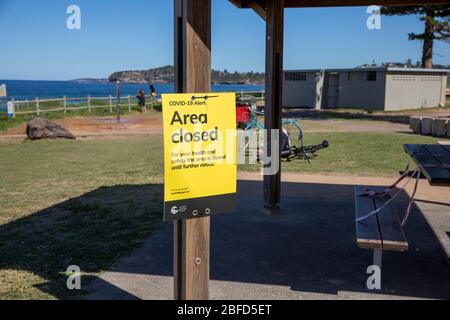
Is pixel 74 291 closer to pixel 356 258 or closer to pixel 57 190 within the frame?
pixel 356 258

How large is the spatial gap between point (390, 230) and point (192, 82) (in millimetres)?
2188

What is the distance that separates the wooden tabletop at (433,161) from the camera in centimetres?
387

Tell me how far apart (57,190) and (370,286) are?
19.1ft

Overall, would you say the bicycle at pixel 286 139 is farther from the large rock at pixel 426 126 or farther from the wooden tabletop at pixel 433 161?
the large rock at pixel 426 126

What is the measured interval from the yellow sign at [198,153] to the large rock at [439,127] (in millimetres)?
15626

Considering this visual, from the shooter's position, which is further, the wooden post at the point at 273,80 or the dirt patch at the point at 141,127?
the dirt patch at the point at 141,127

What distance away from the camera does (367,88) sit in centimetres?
3073

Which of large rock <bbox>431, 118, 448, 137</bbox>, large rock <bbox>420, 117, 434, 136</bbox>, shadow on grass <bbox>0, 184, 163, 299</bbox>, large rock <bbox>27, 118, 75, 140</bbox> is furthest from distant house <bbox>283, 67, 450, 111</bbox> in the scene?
shadow on grass <bbox>0, 184, 163, 299</bbox>

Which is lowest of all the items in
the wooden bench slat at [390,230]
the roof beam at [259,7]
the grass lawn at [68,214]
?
the grass lawn at [68,214]

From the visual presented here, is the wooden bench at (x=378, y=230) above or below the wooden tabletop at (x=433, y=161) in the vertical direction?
below

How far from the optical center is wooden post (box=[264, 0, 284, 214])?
6551 mm

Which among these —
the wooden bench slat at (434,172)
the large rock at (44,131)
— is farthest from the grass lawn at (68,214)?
the large rock at (44,131)
